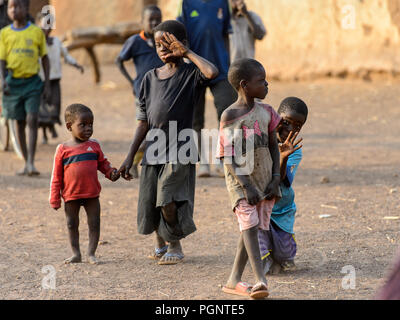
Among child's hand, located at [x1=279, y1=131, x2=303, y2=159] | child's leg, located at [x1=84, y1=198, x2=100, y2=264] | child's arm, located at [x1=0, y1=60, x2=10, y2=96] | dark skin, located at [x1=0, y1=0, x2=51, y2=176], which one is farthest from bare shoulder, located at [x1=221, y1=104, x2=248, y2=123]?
child's arm, located at [x1=0, y1=60, x2=10, y2=96]

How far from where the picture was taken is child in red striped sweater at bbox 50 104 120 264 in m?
4.68

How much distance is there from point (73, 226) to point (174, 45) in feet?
4.41

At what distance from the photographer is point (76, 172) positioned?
15.4 ft

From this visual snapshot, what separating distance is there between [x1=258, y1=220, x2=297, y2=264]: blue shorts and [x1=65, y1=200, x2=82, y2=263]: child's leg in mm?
1211

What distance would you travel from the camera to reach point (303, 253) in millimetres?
4906

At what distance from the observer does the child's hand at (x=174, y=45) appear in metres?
4.55

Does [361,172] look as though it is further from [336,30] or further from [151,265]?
[336,30]

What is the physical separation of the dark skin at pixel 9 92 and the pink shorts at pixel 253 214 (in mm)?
4199

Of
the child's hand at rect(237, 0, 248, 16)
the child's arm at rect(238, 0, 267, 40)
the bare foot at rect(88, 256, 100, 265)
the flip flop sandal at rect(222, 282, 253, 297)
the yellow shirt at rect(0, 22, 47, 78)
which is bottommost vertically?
the flip flop sandal at rect(222, 282, 253, 297)

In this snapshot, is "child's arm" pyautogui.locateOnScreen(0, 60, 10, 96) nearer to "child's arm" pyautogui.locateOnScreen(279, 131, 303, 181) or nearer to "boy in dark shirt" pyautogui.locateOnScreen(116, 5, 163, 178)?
"boy in dark shirt" pyautogui.locateOnScreen(116, 5, 163, 178)

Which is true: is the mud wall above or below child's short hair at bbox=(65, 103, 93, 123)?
above

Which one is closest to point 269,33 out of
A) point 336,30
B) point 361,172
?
point 336,30
